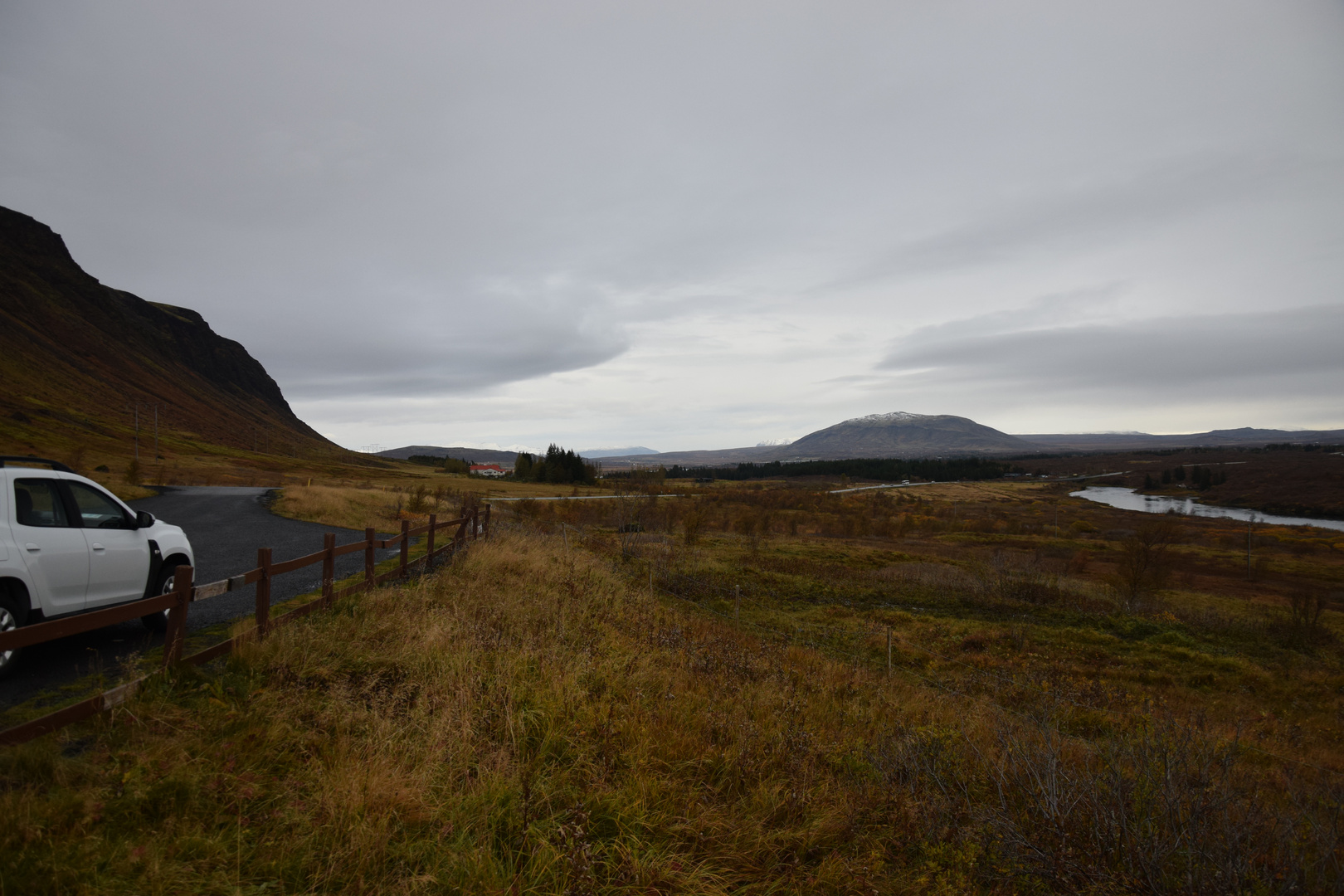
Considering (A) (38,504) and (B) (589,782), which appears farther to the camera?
(A) (38,504)

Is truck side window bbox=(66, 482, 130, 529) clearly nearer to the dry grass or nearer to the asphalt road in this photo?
the asphalt road

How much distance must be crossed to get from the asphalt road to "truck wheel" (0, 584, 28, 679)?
21 centimetres

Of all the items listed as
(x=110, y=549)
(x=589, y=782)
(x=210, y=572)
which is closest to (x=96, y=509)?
(x=110, y=549)

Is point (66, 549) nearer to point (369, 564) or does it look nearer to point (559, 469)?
point (369, 564)

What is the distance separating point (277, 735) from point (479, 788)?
166 centimetres

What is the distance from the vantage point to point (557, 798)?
4.27 metres

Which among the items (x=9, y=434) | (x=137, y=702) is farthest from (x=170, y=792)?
(x=9, y=434)

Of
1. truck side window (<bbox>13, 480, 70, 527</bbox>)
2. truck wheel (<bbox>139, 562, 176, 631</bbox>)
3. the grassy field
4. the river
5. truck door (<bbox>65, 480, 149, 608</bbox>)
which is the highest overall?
truck side window (<bbox>13, 480, 70, 527</bbox>)

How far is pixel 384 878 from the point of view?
129 inches

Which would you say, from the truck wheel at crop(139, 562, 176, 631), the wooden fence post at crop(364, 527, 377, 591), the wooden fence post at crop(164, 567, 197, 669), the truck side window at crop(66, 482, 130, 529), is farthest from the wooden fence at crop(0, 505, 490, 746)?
the truck wheel at crop(139, 562, 176, 631)

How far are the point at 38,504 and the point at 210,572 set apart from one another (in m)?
7.07

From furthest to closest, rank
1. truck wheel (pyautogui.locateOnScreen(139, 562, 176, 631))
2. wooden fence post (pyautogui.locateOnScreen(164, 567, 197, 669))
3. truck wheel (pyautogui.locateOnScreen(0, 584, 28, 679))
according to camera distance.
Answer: truck wheel (pyautogui.locateOnScreen(139, 562, 176, 631)) < truck wheel (pyautogui.locateOnScreen(0, 584, 28, 679)) < wooden fence post (pyautogui.locateOnScreen(164, 567, 197, 669))

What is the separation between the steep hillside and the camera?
272 ft

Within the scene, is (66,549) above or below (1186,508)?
above
